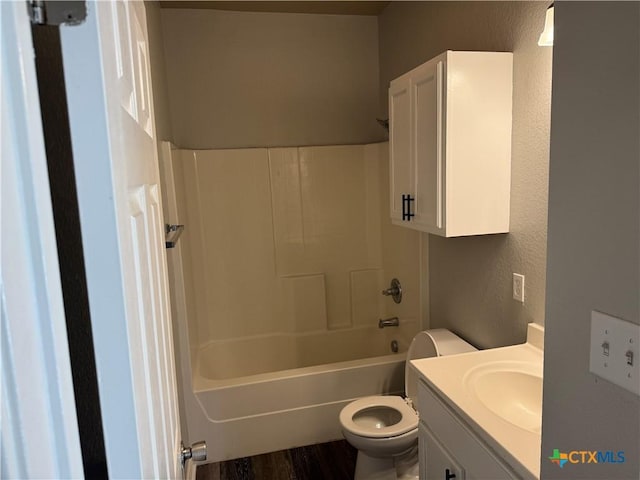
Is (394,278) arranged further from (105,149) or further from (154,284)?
(105,149)

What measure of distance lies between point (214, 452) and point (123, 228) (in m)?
2.27

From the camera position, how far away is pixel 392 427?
197cm

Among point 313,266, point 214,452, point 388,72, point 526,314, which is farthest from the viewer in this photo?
point 313,266

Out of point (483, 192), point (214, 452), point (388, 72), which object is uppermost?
point (388, 72)

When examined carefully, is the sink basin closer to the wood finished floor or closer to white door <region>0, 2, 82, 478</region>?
the wood finished floor

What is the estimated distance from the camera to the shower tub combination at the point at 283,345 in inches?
94.6

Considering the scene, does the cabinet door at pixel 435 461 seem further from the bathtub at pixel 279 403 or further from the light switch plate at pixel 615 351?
the bathtub at pixel 279 403

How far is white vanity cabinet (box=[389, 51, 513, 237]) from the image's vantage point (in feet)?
5.44

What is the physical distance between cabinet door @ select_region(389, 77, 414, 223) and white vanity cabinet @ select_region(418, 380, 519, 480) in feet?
2.89

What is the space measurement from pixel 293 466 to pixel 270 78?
93.9 inches

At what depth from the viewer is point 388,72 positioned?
2984mm

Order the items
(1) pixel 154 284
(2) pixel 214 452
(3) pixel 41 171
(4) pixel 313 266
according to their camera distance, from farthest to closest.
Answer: (4) pixel 313 266
(2) pixel 214 452
(1) pixel 154 284
(3) pixel 41 171

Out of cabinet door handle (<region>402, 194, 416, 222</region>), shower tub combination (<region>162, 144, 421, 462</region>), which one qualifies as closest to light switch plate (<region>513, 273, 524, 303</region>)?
cabinet door handle (<region>402, 194, 416, 222</region>)

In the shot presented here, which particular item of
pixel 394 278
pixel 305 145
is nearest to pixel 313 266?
pixel 394 278
